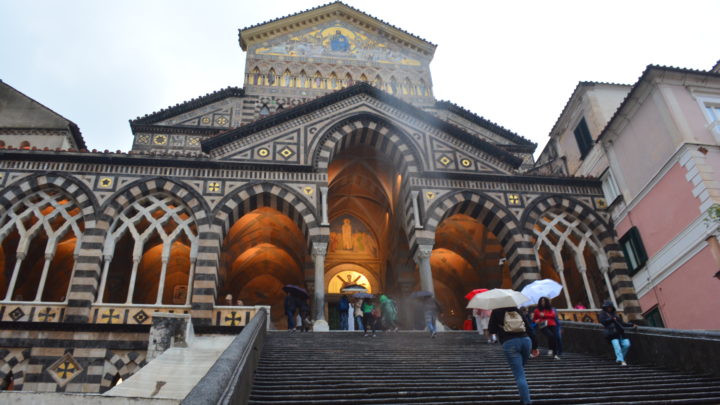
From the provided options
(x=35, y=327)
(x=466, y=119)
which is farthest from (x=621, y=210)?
(x=35, y=327)

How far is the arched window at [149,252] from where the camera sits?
59.2 feet

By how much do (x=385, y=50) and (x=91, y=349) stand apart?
25.2 m

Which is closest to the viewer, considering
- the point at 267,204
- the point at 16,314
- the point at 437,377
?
the point at 437,377

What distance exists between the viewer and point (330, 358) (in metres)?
11.5

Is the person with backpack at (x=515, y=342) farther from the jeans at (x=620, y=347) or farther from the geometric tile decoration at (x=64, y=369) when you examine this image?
the geometric tile decoration at (x=64, y=369)

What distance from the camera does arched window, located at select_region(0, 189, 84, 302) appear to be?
17531 millimetres

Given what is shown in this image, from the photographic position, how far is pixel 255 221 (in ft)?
82.6

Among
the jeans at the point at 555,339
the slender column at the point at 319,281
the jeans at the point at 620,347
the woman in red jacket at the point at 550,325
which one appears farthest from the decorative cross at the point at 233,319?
the jeans at the point at 620,347

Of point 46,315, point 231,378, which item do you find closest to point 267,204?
point 46,315

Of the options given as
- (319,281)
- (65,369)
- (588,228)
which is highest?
(588,228)

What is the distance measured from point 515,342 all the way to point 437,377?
234 centimetres

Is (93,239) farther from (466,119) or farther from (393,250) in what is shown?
(466,119)

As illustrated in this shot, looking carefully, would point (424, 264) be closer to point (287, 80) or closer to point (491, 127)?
point (491, 127)

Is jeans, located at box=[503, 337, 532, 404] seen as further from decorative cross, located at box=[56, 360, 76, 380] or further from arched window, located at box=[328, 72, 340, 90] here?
arched window, located at box=[328, 72, 340, 90]
